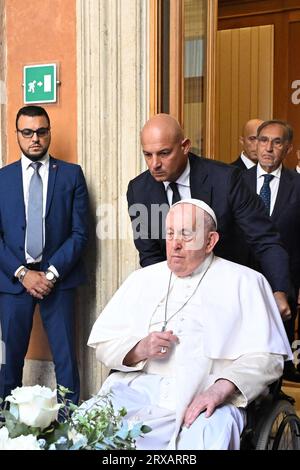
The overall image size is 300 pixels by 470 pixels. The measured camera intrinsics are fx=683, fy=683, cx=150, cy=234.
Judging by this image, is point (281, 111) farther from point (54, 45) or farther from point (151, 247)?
point (151, 247)

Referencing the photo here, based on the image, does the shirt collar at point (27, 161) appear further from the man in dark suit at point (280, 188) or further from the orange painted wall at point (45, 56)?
the man in dark suit at point (280, 188)

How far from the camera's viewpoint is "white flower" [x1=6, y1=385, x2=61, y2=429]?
158 centimetres

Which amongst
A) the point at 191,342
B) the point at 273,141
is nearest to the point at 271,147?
the point at 273,141

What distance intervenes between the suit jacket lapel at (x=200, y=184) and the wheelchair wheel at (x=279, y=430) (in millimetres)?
1046

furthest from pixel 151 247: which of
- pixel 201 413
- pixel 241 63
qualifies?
pixel 241 63

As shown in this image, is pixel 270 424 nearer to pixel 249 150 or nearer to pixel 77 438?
pixel 77 438

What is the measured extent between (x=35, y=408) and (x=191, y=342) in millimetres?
1094

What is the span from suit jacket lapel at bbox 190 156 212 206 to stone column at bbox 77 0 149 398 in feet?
3.38

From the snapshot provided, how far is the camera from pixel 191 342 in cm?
260

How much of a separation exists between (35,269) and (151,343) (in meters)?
1.72

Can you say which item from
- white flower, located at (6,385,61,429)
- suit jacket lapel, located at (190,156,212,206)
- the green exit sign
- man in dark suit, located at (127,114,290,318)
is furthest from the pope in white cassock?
the green exit sign

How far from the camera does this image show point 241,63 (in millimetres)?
7957

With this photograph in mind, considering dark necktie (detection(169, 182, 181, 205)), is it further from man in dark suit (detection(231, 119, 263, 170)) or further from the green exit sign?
man in dark suit (detection(231, 119, 263, 170))
